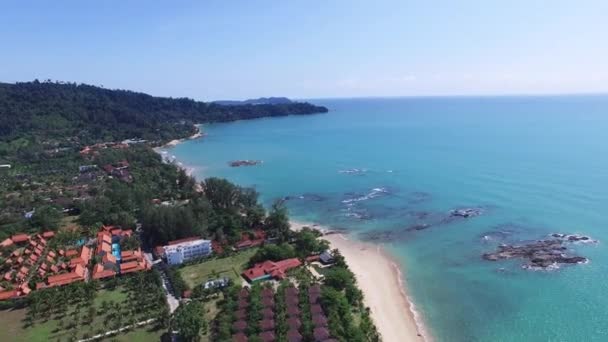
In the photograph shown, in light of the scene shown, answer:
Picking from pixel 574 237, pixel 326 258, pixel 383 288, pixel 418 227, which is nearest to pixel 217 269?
pixel 326 258

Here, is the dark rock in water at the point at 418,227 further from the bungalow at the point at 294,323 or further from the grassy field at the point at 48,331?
the grassy field at the point at 48,331

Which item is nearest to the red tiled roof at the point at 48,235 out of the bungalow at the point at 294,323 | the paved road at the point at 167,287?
the paved road at the point at 167,287

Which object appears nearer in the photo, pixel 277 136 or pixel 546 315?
pixel 546 315

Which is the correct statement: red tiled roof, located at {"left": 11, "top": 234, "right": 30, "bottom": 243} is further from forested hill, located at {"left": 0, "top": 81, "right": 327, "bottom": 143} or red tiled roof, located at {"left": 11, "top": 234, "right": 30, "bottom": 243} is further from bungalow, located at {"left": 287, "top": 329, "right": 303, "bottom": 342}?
forested hill, located at {"left": 0, "top": 81, "right": 327, "bottom": 143}

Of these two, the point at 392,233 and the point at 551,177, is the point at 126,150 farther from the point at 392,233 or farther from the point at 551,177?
the point at 551,177

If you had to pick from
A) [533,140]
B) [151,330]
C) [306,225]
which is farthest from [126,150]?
[533,140]

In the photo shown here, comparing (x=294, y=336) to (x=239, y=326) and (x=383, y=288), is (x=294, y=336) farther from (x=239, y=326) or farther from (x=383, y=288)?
(x=383, y=288)
